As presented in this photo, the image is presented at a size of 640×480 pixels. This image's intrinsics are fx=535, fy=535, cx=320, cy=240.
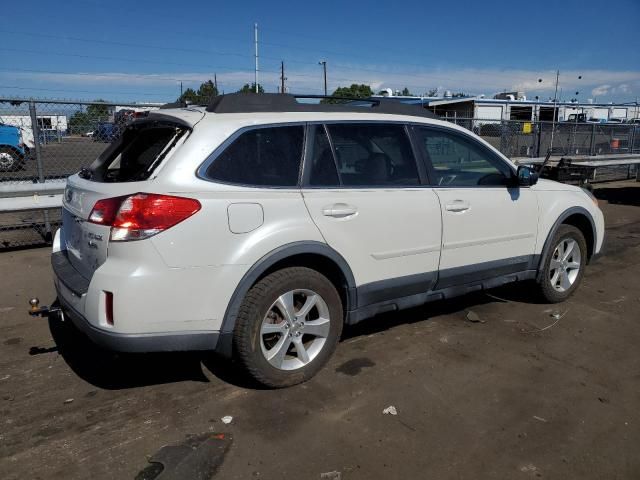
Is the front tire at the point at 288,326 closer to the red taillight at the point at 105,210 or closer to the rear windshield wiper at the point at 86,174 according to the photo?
the red taillight at the point at 105,210

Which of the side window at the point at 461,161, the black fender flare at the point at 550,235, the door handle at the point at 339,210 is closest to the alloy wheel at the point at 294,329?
the door handle at the point at 339,210

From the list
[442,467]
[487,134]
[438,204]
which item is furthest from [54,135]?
[487,134]

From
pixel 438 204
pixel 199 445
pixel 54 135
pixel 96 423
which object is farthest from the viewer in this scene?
pixel 54 135

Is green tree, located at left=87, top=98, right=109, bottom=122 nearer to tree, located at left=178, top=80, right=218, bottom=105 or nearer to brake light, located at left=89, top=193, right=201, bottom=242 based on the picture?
tree, located at left=178, top=80, right=218, bottom=105

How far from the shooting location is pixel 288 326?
3.35 metres

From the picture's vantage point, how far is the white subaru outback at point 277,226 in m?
2.88

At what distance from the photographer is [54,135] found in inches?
283

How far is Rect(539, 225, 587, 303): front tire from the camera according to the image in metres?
4.91

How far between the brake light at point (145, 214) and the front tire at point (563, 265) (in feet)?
11.2

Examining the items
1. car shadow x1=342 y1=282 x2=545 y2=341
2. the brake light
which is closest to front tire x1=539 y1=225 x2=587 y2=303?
car shadow x1=342 y1=282 x2=545 y2=341

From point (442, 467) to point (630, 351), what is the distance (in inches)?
89.7

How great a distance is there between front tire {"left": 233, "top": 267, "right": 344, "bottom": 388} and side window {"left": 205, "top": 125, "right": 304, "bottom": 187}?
0.58 m

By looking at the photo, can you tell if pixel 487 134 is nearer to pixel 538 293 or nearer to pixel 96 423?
pixel 538 293

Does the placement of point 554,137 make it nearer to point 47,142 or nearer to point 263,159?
point 47,142
